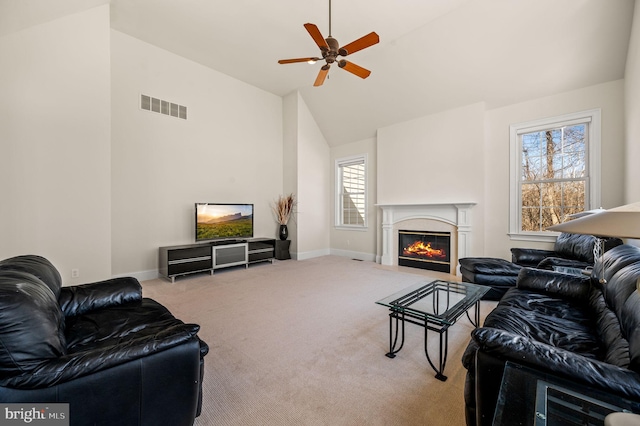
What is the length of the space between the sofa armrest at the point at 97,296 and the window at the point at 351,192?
521 cm

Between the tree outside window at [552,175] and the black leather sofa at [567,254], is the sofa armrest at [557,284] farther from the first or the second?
the tree outside window at [552,175]

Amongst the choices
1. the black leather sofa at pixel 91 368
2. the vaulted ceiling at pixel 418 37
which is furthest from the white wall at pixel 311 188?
the black leather sofa at pixel 91 368

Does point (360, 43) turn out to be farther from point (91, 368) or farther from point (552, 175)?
point (552, 175)

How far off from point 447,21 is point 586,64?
205cm

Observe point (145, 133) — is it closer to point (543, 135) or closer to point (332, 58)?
point (332, 58)

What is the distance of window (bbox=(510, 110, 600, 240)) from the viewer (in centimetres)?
A: 393

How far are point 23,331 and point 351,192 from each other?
6414 millimetres

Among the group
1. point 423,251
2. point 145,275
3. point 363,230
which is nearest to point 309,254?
point 363,230

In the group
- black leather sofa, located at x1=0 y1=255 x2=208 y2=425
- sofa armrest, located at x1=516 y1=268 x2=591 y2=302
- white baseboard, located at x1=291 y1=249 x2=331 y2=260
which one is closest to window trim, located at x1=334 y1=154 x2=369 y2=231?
white baseboard, located at x1=291 y1=249 x2=331 y2=260

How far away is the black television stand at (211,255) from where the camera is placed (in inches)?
175

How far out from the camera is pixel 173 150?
16.2 feet

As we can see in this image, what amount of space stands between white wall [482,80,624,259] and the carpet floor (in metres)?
1.91

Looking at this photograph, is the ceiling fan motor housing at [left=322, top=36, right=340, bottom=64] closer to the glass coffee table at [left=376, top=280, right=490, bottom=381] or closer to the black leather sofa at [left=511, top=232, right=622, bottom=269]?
the glass coffee table at [left=376, top=280, right=490, bottom=381]

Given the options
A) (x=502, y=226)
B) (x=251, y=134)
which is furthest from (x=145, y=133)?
(x=502, y=226)
